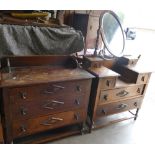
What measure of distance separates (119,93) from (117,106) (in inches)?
6.7

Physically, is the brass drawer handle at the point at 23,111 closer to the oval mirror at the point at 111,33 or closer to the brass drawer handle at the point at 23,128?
the brass drawer handle at the point at 23,128

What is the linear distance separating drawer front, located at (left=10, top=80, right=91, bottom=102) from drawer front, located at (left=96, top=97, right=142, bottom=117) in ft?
1.07

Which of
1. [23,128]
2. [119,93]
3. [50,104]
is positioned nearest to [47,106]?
[50,104]

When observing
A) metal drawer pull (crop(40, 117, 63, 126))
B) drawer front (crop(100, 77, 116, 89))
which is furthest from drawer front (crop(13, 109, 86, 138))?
drawer front (crop(100, 77, 116, 89))

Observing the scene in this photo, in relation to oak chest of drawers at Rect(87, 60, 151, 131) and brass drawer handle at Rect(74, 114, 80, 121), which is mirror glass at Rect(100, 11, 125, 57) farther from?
brass drawer handle at Rect(74, 114, 80, 121)

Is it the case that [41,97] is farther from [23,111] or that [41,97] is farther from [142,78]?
[142,78]

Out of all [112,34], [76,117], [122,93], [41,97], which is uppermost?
[112,34]

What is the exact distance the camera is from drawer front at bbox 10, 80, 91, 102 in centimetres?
139

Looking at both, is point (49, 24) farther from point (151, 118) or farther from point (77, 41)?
point (151, 118)

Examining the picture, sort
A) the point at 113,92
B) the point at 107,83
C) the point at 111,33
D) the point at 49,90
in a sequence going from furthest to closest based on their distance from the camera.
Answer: the point at 111,33, the point at 113,92, the point at 107,83, the point at 49,90

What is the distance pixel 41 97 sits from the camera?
1500 millimetres
